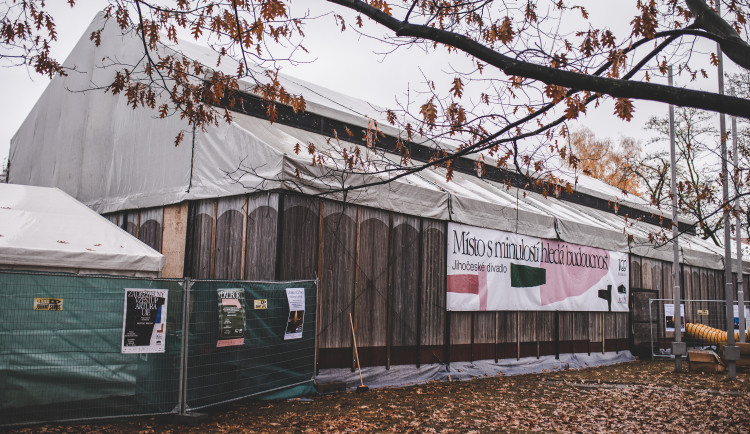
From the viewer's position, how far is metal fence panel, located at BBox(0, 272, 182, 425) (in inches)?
282

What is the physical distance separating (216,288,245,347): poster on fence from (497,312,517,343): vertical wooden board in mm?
7842

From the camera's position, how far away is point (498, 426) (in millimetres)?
8625

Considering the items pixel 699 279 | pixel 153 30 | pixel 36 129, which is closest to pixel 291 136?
pixel 153 30

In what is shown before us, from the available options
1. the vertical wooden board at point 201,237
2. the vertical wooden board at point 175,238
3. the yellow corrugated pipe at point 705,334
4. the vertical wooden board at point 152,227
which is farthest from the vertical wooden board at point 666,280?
the vertical wooden board at point 152,227

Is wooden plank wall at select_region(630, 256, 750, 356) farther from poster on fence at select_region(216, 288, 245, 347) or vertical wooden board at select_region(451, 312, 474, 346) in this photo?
poster on fence at select_region(216, 288, 245, 347)

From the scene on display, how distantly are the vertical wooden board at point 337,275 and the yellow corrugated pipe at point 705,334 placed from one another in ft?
46.1

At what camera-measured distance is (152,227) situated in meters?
13.9

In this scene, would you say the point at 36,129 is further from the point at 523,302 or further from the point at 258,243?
the point at 523,302

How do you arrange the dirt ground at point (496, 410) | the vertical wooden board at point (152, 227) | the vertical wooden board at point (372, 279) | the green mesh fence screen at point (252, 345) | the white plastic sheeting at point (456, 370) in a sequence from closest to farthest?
the dirt ground at point (496, 410), the green mesh fence screen at point (252, 345), the white plastic sheeting at point (456, 370), the vertical wooden board at point (372, 279), the vertical wooden board at point (152, 227)

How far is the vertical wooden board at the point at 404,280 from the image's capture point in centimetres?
1268

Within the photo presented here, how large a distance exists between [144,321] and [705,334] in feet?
62.5

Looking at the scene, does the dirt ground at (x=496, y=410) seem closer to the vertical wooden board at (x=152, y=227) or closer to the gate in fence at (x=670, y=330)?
the vertical wooden board at (x=152, y=227)

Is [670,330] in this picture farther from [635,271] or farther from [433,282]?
[433,282]

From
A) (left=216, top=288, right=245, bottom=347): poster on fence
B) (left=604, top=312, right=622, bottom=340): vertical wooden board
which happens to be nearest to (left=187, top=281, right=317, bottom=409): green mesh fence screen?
(left=216, top=288, right=245, bottom=347): poster on fence
